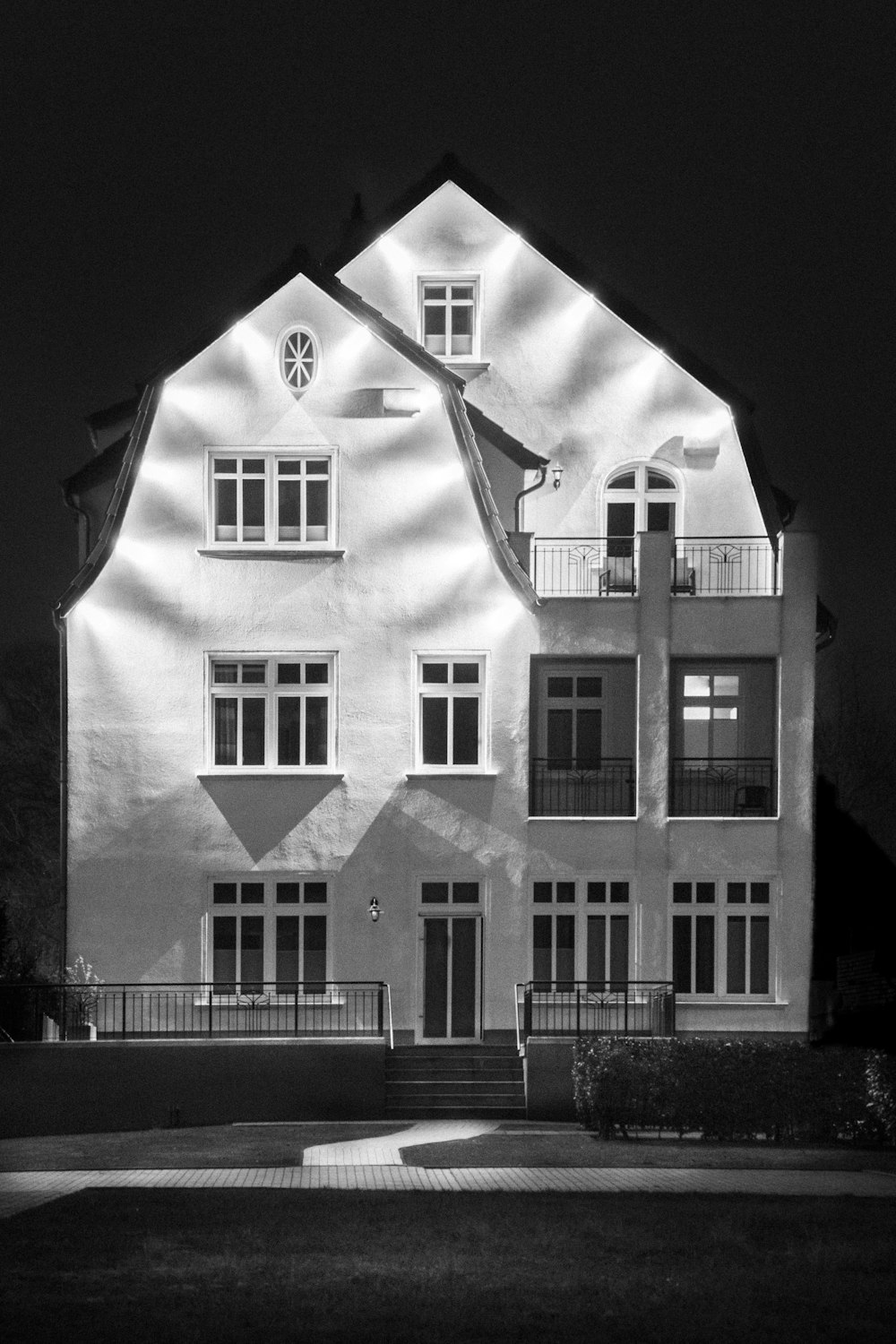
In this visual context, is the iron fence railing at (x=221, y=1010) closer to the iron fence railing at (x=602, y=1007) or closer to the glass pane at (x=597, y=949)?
the iron fence railing at (x=602, y=1007)

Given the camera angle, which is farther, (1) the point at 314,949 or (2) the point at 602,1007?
(1) the point at 314,949

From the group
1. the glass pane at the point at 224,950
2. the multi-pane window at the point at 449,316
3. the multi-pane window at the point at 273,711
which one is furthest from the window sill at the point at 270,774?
the multi-pane window at the point at 449,316

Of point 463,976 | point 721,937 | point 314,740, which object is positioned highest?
point 314,740

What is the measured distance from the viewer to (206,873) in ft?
95.8

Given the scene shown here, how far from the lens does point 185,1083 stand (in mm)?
26062

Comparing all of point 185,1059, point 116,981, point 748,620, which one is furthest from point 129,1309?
point 748,620

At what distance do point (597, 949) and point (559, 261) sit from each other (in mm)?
11633

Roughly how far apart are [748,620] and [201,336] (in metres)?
9.55

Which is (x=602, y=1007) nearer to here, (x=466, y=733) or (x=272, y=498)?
(x=466, y=733)

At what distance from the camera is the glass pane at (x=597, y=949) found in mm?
29266

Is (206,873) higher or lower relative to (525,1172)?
higher

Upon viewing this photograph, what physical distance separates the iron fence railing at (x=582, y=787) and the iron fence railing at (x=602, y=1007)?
2766mm

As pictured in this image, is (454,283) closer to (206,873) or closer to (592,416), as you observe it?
(592,416)

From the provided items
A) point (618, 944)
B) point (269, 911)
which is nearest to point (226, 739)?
point (269, 911)
